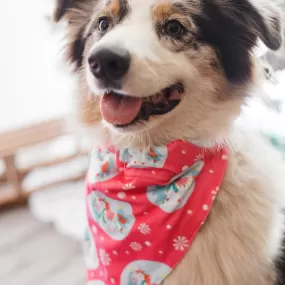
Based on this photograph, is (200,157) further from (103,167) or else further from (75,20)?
(75,20)

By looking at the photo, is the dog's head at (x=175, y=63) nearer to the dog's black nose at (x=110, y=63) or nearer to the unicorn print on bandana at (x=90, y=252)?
the dog's black nose at (x=110, y=63)

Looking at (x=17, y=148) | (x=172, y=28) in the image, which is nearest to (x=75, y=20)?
(x=172, y=28)

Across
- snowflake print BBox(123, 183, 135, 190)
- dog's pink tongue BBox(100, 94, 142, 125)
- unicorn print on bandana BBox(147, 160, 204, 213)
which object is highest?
dog's pink tongue BBox(100, 94, 142, 125)

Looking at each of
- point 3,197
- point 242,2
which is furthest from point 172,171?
point 3,197

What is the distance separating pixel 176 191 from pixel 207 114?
0.23 meters

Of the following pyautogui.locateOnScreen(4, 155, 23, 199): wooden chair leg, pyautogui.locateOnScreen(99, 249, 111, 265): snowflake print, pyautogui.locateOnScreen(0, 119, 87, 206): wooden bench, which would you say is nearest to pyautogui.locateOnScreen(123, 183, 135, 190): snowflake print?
pyautogui.locateOnScreen(99, 249, 111, 265): snowflake print

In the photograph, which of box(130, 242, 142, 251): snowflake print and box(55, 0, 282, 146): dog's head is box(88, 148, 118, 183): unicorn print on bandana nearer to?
box(55, 0, 282, 146): dog's head

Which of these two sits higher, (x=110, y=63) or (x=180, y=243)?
(x=110, y=63)

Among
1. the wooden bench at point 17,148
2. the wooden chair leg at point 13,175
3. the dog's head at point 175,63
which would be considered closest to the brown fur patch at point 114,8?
the dog's head at point 175,63

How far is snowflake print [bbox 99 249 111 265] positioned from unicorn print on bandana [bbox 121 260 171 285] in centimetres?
6

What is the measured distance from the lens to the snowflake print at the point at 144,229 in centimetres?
114

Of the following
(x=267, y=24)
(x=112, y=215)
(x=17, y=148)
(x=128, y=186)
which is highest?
(x=267, y=24)

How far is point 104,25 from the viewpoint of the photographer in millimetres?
1145

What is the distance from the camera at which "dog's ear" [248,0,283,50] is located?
1082 millimetres
